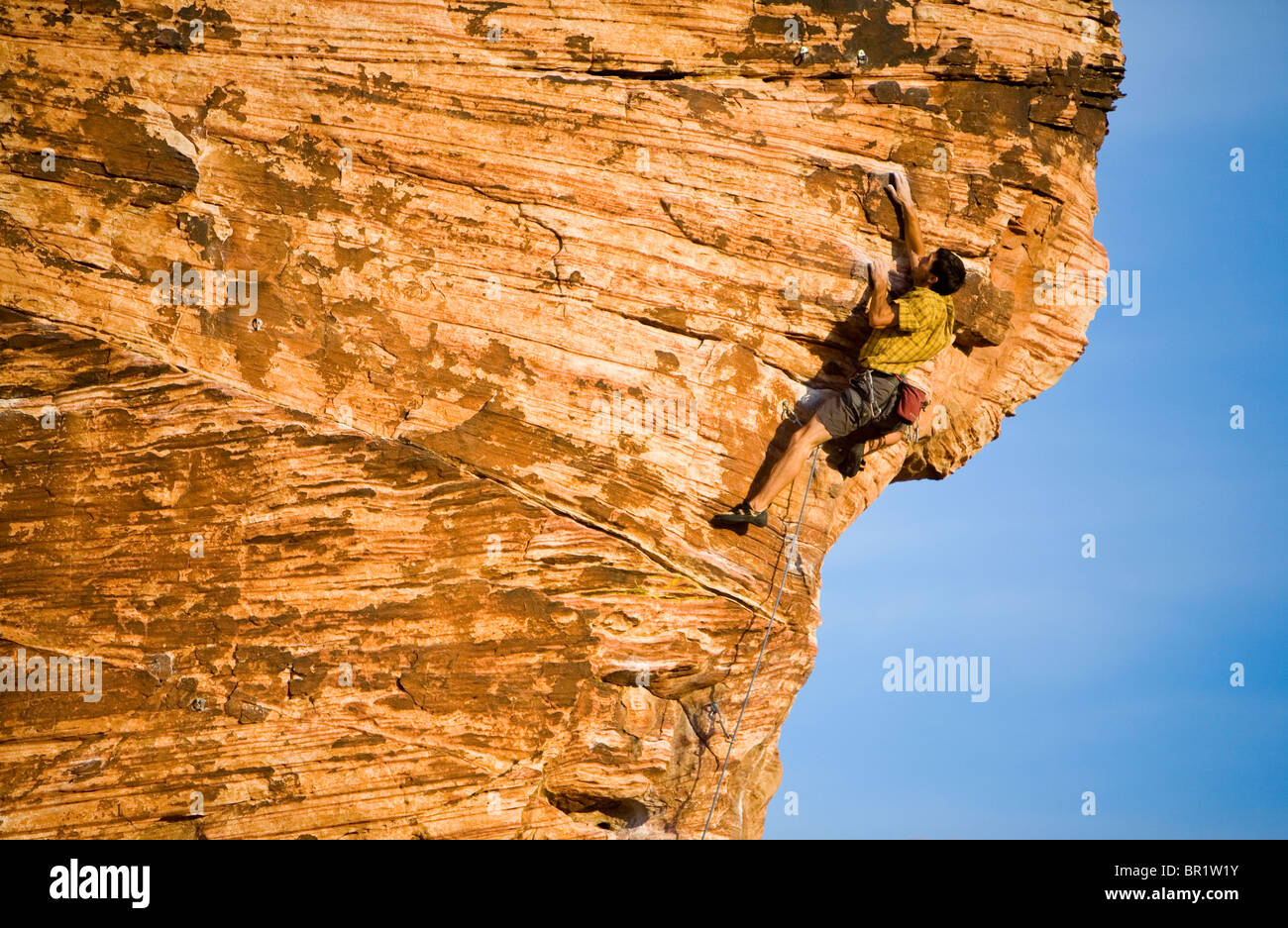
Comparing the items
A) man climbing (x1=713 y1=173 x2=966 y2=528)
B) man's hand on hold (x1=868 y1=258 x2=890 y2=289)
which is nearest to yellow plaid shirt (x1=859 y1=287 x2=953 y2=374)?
man climbing (x1=713 y1=173 x2=966 y2=528)

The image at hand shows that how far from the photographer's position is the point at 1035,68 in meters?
13.9

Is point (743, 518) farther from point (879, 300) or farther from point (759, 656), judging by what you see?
point (879, 300)

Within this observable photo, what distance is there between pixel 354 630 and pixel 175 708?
1871 mm

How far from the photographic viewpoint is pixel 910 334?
1302cm

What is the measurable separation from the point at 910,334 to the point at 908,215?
1.36 meters

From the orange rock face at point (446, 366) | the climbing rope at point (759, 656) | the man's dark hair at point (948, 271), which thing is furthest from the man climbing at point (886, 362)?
the climbing rope at point (759, 656)

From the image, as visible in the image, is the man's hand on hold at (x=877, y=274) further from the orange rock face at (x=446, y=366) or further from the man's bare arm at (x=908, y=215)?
the man's bare arm at (x=908, y=215)

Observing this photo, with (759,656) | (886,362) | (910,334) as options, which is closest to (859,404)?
(886,362)

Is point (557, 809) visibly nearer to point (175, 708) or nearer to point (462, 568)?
point (462, 568)

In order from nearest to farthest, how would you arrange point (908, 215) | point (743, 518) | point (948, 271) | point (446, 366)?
point (743, 518), point (446, 366), point (948, 271), point (908, 215)

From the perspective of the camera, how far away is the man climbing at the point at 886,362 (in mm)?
12867

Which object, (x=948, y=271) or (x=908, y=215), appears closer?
(x=948, y=271)

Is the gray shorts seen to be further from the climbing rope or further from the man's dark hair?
the man's dark hair

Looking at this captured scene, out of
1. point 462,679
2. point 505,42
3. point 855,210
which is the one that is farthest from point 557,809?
point 505,42
